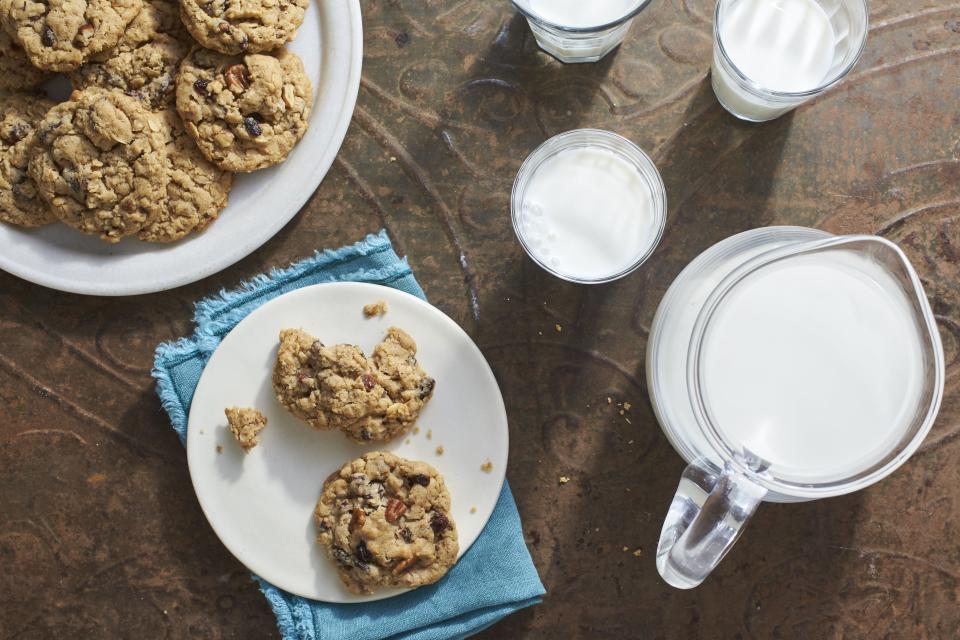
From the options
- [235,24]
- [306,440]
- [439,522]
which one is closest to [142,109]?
[235,24]

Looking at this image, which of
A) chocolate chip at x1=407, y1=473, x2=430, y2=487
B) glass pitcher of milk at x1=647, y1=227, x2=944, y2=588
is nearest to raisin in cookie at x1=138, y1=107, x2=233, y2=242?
chocolate chip at x1=407, y1=473, x2=430, y2=487

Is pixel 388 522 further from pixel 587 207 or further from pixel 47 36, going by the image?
pixel 47 36

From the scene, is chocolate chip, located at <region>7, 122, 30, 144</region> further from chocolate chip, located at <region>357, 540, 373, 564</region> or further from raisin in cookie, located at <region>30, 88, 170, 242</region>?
chocolate chip, located at <region>357, 540, 373, 564</region>

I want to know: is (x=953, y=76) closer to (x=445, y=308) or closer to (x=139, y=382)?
(x=445, y=308)

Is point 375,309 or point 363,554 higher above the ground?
point 375,309

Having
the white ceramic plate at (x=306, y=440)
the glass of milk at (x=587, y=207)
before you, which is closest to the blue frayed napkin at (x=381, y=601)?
the white ceramic plate at (x=306, y=440)

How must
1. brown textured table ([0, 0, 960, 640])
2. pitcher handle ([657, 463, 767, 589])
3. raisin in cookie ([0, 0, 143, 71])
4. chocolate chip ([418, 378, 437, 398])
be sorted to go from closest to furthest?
pitcher handle ([657, 463, 767, 589]) → raisin in cookie ([0, 0, 143, 71]) → chocolate chip ([418, 378, 437, 398]) → brown textured table ([0, 0, 960, 640])
